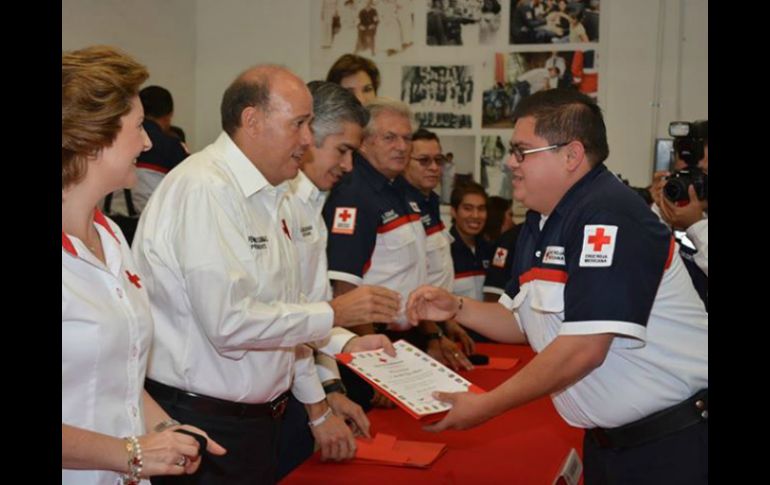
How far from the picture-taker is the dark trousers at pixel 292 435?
9.25 ft

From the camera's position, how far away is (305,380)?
104 inches

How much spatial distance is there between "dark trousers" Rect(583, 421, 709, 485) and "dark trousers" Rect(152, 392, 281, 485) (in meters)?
0.94

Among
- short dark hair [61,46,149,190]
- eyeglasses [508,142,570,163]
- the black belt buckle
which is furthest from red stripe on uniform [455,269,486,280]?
short dark hair [61,46,149,190]

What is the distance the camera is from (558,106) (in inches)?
87.0

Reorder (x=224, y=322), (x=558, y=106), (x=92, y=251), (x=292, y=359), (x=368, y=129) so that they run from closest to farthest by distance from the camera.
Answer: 1. (x=92, y=251)
2. (x=224, y=322)
3. (x=558, y=106)
4. (x=292, y=359)
5. (x=368, y=129)

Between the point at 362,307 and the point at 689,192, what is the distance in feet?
4.19

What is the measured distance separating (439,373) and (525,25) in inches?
174

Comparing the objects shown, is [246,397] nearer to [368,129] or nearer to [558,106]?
[558,106]

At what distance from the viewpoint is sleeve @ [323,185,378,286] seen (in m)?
3.24

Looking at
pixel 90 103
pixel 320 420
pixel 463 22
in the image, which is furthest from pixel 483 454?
pixel 463 22

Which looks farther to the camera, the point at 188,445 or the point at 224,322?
the point at 224,322
